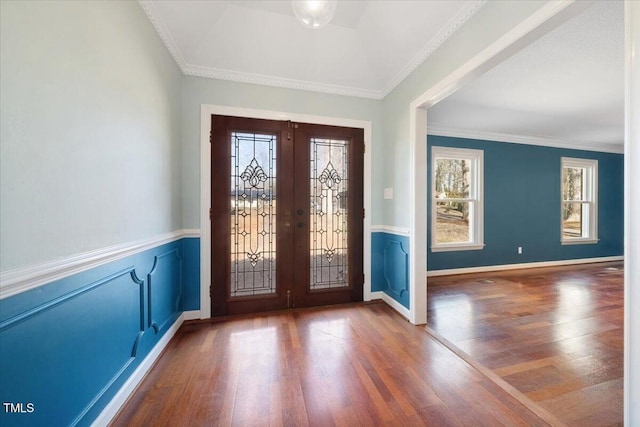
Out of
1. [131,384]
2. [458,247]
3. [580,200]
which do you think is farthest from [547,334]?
[580,200]

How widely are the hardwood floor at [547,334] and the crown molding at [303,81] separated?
2531 mm

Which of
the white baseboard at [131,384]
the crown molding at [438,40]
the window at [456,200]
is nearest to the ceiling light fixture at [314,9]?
the crown molding at [438,40]

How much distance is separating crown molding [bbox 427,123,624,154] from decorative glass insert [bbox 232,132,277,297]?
285 centimetres

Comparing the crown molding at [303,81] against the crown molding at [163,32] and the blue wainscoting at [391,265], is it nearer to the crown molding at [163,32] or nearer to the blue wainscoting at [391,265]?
the crown molding at [163,32]

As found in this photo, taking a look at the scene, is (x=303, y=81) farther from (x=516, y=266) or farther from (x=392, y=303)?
(x=516, y=266)

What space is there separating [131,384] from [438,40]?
3.34 metres

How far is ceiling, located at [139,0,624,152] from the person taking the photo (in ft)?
6.18

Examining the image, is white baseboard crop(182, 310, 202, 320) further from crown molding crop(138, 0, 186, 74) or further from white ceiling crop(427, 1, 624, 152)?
white ceiling crop(427, 1, 624, 152)

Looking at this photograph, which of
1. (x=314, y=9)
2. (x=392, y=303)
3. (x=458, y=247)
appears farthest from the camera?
(x=458, y=247)

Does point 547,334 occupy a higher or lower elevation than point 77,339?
lower

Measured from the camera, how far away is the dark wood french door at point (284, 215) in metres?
2.49

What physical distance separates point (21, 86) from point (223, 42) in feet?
6.05

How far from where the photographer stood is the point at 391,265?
2.83m

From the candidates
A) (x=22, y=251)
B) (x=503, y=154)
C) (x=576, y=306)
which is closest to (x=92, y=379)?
(x=22, y=251)
